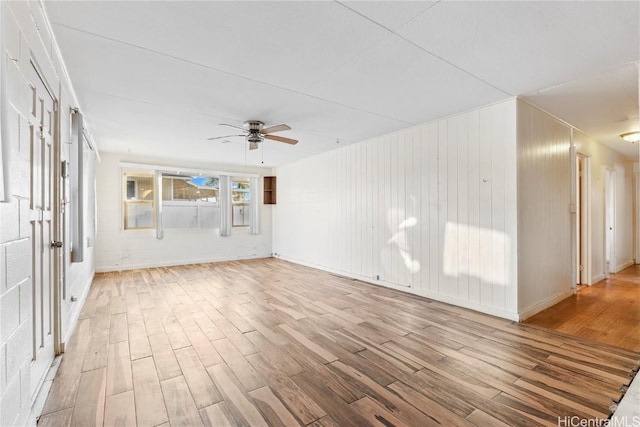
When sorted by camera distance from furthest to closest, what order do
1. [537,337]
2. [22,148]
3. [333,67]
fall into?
[537,337] < [333,67] < [22,148]

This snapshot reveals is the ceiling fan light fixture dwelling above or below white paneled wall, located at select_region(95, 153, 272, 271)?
above

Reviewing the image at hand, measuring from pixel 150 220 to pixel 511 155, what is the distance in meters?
7.02

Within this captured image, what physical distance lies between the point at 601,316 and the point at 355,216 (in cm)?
358

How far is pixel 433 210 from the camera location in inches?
162

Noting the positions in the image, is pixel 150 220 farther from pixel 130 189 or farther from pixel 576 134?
pixel 576 134

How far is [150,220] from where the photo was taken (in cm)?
666

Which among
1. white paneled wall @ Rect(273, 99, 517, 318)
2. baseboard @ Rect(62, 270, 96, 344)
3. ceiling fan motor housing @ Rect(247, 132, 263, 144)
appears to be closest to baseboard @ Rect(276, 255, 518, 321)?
white paneled wall @ Rect(273, 99, 517, 318)

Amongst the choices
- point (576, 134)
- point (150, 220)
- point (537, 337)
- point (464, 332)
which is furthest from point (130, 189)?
point (576, 134)

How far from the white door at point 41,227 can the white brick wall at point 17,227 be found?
15 centimetres

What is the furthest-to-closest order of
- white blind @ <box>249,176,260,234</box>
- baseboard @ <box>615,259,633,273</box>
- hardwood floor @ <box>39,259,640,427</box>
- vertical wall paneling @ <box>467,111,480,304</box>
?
white blind @ <box>249,176,260,234</box>
baseboard @ <box>615,259,633,273</box>
vertical wall paneling @ <box>467,111,480,304</box>
hardwood floor @ <box>39,259,640,427</box>

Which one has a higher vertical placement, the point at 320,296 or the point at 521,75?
the point at 521,75

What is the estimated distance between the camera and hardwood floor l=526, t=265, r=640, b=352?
2865 millimetres

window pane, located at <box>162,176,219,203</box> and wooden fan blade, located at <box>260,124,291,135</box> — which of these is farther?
window pane, located at <box>162,176,219,203</box>

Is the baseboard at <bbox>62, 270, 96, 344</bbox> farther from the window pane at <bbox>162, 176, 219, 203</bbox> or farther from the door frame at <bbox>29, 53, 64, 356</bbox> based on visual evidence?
the window pane at <bbox>162, 176, 219, 203</bbox>
